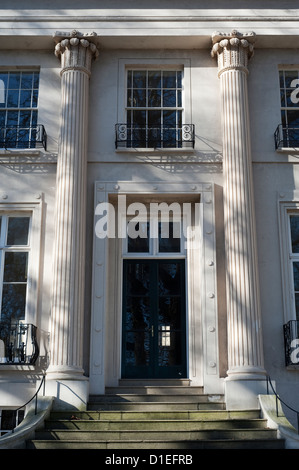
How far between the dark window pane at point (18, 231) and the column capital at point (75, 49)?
3.02m

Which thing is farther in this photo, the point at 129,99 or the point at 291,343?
the point at 129,99

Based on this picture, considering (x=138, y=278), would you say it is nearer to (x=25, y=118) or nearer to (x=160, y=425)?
(x=160, y=425)

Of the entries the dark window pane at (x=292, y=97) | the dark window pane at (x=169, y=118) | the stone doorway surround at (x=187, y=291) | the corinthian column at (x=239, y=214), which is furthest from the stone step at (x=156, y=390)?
the dark window pane at (x=292, y=97)

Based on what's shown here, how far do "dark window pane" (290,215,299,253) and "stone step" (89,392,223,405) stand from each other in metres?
3.13

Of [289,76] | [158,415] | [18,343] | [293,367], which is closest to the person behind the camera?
[158,415]

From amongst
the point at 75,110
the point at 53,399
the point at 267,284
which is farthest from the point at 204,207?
the point at 53,399

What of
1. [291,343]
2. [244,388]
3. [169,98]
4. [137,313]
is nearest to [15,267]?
[137,313]

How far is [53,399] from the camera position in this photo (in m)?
10.7

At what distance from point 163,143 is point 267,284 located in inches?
134

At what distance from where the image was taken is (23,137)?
1290cm

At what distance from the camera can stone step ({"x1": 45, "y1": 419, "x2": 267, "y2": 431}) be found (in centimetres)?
969

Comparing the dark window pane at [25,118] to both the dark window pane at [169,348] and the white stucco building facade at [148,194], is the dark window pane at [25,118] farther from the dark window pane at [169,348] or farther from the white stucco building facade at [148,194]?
the dark window pane at [169,348]

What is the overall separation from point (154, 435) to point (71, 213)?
433 cm

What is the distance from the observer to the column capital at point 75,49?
12.7 m
